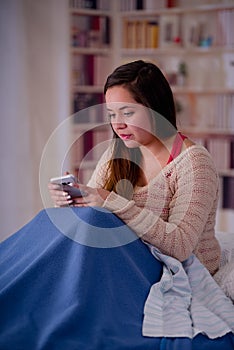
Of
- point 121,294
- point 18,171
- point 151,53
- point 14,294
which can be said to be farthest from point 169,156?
point 151,53

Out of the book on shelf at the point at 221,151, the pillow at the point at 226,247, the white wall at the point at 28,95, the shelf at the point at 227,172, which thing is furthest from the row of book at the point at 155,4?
the pillow at the point at 226,247

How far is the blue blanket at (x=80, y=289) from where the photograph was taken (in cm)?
135

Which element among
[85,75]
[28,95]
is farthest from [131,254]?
[85,75]

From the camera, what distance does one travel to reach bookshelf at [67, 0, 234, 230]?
12.9 feet

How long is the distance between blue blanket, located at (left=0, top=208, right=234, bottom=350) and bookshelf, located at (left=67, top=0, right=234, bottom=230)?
245 centimetres

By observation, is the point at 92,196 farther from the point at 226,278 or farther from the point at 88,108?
the point at 88,108

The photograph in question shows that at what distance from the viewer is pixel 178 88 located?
4.02 meters

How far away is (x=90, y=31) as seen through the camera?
4.00 meters

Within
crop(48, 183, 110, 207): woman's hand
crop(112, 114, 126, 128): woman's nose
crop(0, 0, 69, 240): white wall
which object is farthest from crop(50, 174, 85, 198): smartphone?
crop(0, 0, 69, 240): white wall

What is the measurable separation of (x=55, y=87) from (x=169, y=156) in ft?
7.16

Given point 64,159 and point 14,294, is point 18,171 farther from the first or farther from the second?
point 14,294

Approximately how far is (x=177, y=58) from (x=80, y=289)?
9.59 ft

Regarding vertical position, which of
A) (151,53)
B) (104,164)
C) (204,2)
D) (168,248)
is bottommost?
(168,248)

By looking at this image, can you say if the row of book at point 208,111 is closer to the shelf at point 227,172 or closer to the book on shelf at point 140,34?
the shelf at point 227,172
